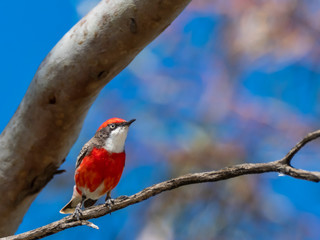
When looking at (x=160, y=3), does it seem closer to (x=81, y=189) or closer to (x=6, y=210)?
(x=81, y=189)

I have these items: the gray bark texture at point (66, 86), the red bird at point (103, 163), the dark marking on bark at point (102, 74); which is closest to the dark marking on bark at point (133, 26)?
the gray bark texture at point (66, 86)

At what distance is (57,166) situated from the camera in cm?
147

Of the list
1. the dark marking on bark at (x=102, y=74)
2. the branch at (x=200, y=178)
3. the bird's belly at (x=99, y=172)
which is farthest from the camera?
the dark marking on bark at (x=102, y=74)

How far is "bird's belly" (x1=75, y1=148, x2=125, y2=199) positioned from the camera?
43.3 inches

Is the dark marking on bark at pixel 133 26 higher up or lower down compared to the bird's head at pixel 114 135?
higher up

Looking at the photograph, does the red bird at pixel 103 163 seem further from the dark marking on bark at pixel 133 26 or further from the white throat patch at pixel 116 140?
the dark marking on bark at pixel 133 26

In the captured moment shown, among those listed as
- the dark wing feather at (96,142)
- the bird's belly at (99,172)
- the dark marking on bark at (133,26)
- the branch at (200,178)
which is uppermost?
the dark marking on bark at (133,26)

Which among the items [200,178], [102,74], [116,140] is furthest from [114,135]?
[200,178]

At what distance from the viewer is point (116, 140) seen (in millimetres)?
1122

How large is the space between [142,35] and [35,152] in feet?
1.58

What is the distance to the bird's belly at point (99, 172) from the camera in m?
1.10

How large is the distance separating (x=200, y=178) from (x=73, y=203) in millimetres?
489

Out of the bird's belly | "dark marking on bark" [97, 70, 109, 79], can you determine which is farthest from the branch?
"dark marking on bark" [97, 70, 109, 79]

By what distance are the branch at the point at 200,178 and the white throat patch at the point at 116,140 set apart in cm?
18
